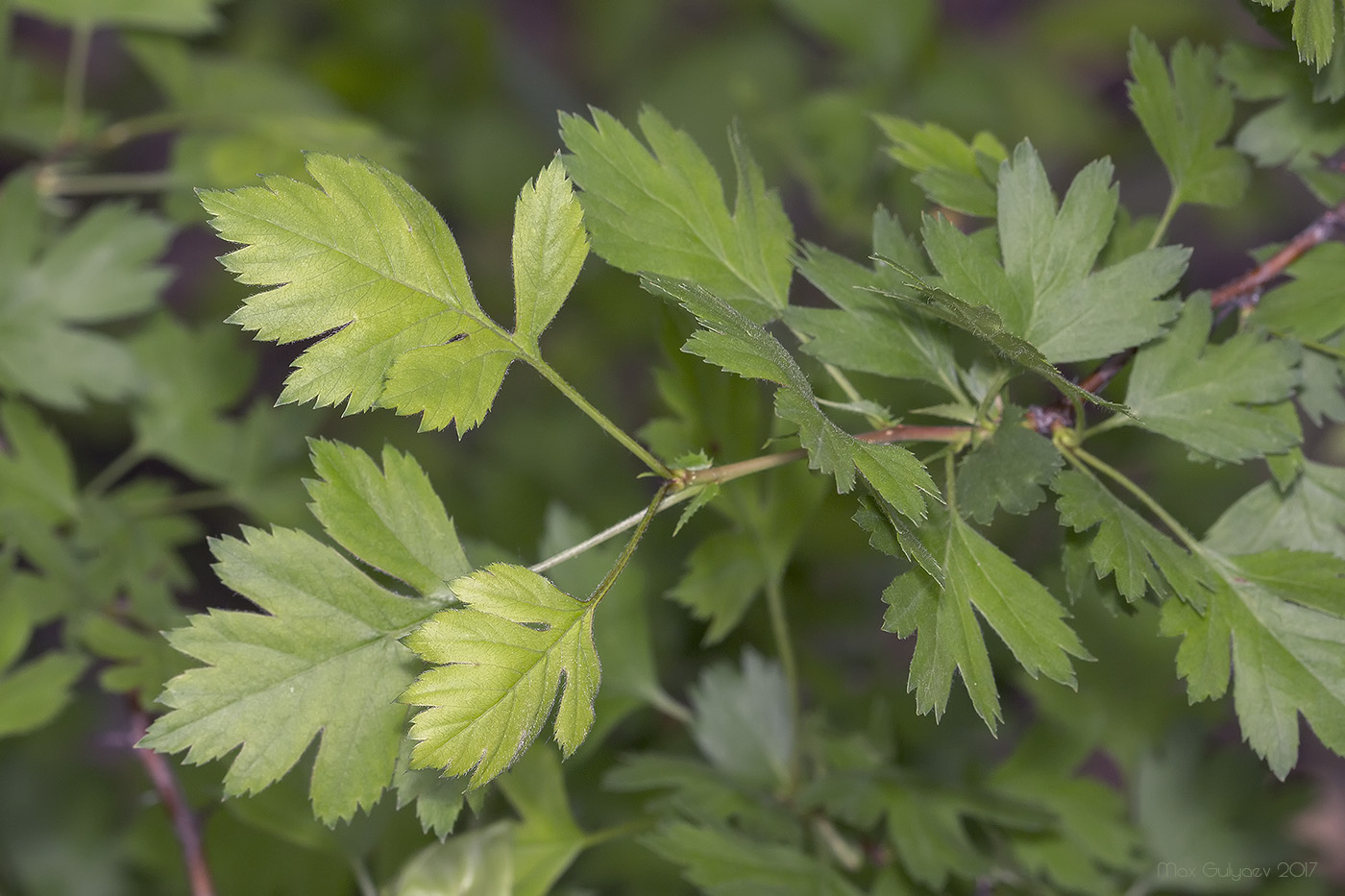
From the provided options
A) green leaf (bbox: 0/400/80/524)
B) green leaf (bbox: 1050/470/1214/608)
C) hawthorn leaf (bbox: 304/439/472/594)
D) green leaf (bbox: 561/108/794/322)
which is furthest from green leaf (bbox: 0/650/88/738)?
green leaf (bbox: 1050/470/1214/608)

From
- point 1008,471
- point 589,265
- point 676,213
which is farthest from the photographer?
point 589,265

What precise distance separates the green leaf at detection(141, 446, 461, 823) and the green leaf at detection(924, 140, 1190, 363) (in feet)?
1.71

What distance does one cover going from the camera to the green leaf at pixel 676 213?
902 millimetres

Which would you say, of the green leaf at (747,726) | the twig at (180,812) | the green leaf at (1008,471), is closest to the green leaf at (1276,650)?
the green leaf at (1008,471)

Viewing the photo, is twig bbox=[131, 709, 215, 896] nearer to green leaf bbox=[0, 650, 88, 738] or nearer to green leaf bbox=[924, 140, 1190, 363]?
green leaf bbox=[0, 650, 88, 738]

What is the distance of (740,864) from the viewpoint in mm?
1071

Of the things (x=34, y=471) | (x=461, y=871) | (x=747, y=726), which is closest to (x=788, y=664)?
(x=747, y=726)

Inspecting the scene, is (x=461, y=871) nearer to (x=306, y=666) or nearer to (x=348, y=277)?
(x=306, y=666)

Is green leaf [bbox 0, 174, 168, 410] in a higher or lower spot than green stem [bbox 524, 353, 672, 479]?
lower

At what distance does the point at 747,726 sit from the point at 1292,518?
0.62m

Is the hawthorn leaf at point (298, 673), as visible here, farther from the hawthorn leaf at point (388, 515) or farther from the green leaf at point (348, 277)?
the green leaf at point (348, 277)

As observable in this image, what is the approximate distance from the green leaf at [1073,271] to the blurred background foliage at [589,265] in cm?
32

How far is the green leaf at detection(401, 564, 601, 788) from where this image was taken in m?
0.74

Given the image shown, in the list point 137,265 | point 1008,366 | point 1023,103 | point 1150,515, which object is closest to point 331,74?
point 137,265
